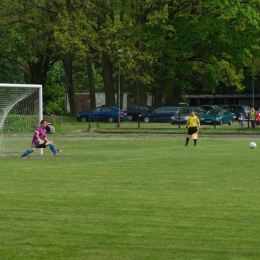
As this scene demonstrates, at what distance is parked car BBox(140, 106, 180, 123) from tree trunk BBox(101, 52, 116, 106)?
428 centimetres

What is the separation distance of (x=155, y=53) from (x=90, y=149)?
1349 inches

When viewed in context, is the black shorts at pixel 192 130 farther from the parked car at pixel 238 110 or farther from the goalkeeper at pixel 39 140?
the parked car at pixel 238 110

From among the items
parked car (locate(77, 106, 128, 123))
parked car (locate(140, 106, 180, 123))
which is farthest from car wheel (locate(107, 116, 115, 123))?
parked car (locate(140, 106, 180, 123))

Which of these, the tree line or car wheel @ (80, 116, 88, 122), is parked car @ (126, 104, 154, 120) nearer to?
the tree line

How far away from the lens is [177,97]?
267 feet

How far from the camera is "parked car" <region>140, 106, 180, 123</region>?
229 feet

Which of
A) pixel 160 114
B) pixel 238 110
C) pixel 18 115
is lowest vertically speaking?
pixel 160 114

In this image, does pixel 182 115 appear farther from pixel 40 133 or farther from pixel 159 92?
pixel 40 133

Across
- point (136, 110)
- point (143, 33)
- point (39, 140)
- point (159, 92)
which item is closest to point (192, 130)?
point (39, 140)

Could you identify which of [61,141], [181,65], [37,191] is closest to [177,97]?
[181,65]

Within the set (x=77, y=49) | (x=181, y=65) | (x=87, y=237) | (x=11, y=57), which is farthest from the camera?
(x=11, y=57)

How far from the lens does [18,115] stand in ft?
114

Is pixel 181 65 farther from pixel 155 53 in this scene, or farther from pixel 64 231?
pixel 64 231

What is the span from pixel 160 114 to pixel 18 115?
3652 centimetres
